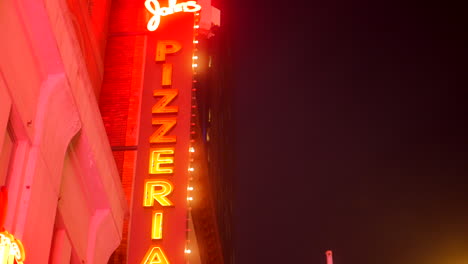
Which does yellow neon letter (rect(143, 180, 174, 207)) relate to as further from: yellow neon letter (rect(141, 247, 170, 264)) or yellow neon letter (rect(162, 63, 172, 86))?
yellow neon letter (rect(162, 63, 172, 86))

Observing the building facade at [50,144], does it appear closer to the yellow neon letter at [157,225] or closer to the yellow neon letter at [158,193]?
the yellow neon letter at [157,225]

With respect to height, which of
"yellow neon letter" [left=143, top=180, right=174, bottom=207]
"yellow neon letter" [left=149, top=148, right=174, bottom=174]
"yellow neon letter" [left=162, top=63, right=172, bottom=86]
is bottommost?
"yellow neon letter" [left=143, top=180, right=174, bottom=207]

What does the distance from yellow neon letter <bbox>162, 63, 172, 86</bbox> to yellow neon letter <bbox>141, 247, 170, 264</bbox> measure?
4773mm

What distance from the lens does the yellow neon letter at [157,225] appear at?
594 inches

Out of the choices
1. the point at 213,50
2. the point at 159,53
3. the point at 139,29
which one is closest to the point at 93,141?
the point at 159,53

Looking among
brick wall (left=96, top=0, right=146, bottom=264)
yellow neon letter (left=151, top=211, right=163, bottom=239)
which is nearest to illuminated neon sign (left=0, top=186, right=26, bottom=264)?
yellow neon letter (left=151, top=211, right=163, bottom=239)

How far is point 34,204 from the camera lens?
8508 millimetres

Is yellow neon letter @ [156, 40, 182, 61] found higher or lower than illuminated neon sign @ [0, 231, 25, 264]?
higher

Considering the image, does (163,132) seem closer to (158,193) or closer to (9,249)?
(158,193)

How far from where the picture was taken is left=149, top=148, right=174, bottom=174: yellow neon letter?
16047 mm

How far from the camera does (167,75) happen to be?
18.2 meters

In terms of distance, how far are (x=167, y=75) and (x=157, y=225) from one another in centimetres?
456

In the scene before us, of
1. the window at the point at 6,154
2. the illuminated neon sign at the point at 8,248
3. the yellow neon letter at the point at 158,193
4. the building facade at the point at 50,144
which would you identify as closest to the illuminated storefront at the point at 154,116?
the yellow neon letter at the point at 158,193

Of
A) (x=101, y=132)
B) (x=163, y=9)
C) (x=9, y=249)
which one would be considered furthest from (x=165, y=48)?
(x=9, y=249)
